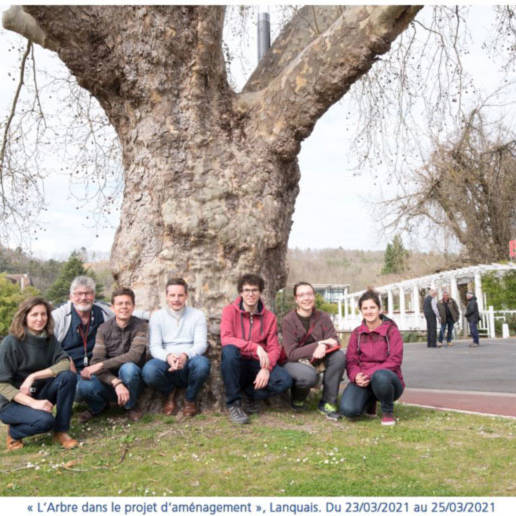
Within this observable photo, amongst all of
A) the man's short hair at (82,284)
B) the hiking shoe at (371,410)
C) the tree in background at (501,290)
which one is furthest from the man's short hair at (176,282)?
the tree in background at (501,290)

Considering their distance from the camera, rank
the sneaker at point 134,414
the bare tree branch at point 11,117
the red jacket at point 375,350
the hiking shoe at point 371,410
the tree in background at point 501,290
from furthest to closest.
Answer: the tree in background at point 501,290 < the bare tree branch at point 11,117 < the hiking shoe at point 371,410 < the sneaker at point 134,414 < the red jacket at point 375,350

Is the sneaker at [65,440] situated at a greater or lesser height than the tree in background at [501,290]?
lesser

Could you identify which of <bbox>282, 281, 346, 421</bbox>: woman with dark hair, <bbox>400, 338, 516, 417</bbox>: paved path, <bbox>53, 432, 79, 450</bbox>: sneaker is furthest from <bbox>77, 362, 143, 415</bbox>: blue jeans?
<bbox>400, 338, 516, 417</bbox>: paved path

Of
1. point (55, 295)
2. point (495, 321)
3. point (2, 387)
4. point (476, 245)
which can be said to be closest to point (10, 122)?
point (2, 387)

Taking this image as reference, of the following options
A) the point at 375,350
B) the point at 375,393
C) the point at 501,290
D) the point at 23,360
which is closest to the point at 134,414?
the point at 23,360

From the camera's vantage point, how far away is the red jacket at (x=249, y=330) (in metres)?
5.48

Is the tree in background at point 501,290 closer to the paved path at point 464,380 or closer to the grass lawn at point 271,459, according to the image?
the paved path at point 464,380

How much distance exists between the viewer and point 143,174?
635 cm

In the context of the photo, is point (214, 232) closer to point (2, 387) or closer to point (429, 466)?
point (2, 387)

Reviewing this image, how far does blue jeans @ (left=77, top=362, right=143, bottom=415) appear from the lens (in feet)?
17.4

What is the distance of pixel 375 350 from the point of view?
18.0 ft

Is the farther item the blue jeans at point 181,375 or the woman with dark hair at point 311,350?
the woman with dark hair at point 311,350

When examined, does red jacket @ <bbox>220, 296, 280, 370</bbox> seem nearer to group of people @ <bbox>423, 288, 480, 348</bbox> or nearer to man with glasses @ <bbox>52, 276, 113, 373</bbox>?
man with glasses @ <bbox>52, 276, 113, 373</bbox>

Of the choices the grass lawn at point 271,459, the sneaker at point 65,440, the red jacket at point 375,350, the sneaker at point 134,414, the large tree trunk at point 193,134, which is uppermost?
the large tree trunk at point 193,134
